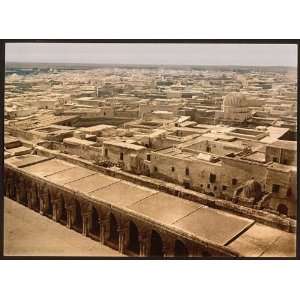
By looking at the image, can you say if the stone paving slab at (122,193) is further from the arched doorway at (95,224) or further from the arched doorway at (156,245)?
the arched doorway at (156,245)

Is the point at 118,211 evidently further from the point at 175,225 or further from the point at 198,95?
the point at 198,95

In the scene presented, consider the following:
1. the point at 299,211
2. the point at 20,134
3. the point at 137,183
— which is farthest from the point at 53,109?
the point at 299,211

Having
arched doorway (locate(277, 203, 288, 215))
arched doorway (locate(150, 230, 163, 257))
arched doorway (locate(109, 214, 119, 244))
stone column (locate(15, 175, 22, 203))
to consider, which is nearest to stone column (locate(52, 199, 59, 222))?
stone column (locate(15, 175, 22, 203))

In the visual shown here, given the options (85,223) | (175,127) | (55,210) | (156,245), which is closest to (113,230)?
(85,223)

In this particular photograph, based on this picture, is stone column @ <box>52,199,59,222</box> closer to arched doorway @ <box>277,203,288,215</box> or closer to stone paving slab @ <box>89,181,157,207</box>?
stone paving slab @ <box>89,181,157,207</box>

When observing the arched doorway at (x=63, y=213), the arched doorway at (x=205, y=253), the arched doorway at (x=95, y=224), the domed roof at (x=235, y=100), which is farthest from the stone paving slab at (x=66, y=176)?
the domed roof at (x=235, y=100)

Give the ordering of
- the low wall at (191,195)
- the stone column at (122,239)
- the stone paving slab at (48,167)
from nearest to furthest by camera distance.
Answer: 1. the low wall at (191,195)
2. the stone column at (122,239)
3. the stone paving slab at (48,167)
